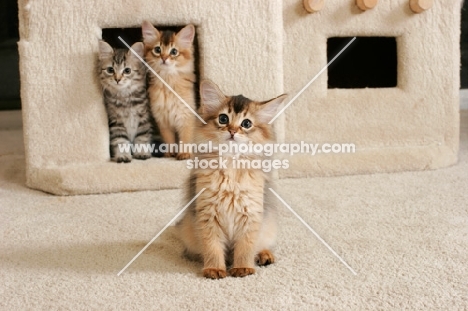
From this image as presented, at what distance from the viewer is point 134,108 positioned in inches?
74.1

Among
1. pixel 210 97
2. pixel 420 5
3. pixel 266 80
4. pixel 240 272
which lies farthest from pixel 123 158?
pixel 420 5

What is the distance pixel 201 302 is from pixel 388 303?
0.35m

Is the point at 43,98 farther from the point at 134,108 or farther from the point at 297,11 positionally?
the point at 297,11

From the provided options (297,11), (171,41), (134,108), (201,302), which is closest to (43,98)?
(134,108)

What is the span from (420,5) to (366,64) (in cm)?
52

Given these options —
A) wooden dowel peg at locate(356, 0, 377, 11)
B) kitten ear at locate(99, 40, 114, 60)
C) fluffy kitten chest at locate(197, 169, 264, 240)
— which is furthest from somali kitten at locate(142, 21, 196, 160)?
fluffy kitten chest at locate(197, 169, 264, 240)

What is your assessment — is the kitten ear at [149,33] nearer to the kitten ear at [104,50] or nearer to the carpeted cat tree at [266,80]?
the carpeted cat tree at [266,80]

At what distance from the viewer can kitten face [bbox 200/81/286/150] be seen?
1.09 m

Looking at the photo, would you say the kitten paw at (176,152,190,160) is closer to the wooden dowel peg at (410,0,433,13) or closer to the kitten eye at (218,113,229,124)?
the kitten eye at (218,113,229,124)

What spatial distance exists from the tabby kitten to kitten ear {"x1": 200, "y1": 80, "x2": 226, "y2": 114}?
2.44 feet

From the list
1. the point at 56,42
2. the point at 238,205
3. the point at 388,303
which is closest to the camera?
the point at 388,303

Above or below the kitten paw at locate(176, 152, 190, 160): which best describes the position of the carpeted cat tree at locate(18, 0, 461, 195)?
above

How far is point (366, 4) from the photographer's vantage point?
1.78m

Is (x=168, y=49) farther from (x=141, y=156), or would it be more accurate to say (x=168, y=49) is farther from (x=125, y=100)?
(x=141, y=156)
